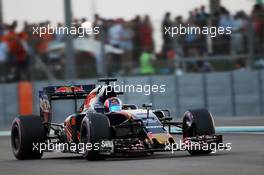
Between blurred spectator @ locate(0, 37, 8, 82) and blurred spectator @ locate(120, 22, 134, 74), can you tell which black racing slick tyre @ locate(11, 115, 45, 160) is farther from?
blurred spectator @ locate(0, 37, 8, 82)

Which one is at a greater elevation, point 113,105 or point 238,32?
point 238,32

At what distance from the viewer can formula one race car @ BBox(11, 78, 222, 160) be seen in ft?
40.2

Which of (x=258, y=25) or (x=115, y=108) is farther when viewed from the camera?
(x=258, y=25)

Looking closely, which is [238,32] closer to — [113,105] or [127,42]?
[127,42]

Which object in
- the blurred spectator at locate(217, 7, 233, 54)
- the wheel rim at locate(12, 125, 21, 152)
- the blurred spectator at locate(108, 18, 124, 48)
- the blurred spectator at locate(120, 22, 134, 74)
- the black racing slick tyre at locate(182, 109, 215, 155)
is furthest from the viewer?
the blurred spectator at locate(108, 18, 124, 48)

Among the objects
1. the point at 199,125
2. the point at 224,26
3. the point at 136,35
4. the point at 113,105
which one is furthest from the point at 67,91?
the point at 136,35

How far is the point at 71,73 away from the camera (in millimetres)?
24000

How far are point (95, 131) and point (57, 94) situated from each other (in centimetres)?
215

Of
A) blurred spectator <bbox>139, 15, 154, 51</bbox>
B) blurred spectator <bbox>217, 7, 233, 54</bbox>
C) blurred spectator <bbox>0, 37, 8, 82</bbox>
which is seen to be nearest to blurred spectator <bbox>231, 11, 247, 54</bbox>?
blurred spectator <bbox>217, 7, 233, 54</bbox>

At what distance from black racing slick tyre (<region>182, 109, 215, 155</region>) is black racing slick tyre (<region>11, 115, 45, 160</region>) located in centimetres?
220

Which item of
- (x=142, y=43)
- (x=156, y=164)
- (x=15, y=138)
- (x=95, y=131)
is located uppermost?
(x=142, y=43)

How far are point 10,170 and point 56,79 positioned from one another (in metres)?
13.1

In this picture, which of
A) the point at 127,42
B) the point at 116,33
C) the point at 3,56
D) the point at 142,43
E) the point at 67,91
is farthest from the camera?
the point at 3,56

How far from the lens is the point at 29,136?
13500mm
